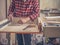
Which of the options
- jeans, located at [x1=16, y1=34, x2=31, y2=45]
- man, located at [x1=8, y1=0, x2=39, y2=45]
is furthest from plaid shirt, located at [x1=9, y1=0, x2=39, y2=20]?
jeans, located at [x1=16, y1=34, x2=31, y2=45]

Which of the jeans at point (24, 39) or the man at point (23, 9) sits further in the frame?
the man at point (23, 9)

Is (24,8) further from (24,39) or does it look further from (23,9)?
(24,39)

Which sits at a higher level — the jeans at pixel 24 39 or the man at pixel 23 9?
the man at pixel 23 9

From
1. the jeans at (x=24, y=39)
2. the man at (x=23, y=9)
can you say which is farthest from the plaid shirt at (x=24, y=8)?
the jeans at (x=24, y=39)

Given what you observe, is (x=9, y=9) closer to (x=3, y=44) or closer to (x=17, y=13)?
(x=17, y=13)

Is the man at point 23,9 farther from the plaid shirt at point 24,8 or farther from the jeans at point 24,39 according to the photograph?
the jeans at point 24,39

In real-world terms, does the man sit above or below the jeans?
above

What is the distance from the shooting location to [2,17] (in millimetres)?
3221

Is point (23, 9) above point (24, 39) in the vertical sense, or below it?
above

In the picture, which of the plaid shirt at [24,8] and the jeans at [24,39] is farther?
the plaid shirt at [24,8]

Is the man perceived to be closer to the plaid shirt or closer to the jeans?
the plaid shirt

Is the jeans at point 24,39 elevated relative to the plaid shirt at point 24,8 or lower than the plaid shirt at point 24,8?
lower

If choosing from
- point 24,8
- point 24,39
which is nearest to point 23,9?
point 24,8

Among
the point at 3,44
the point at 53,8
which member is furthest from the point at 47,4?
the point at 3,44
